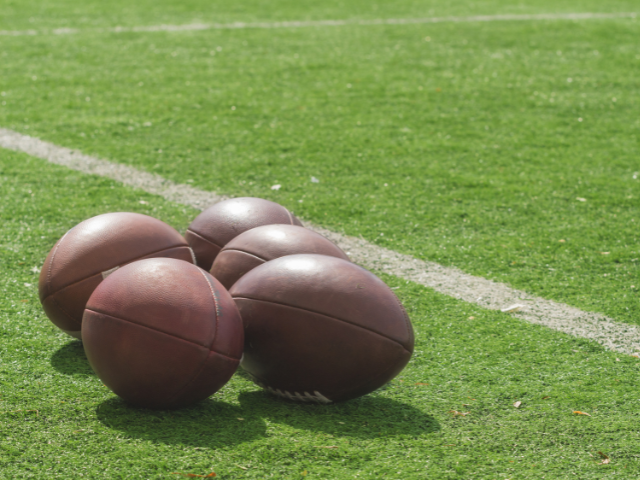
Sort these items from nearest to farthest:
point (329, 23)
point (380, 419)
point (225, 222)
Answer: point (380, 419) → point (225, 222) → point (329, 23)

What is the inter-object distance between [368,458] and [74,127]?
7.57m

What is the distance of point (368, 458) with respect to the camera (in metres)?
3.93

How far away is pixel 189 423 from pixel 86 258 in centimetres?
138

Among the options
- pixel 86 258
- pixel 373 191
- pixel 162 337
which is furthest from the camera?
pixel 373 191

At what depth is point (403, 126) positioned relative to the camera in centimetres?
1048

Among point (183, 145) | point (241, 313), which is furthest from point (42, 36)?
point (241, 313)

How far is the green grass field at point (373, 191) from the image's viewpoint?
13.3ft

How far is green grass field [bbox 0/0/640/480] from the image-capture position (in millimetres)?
4051

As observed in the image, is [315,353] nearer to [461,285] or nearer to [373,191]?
[461,285]

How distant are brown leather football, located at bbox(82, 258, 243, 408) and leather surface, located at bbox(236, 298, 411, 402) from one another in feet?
0.51

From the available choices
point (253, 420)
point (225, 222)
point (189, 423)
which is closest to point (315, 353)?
point (253, 420)

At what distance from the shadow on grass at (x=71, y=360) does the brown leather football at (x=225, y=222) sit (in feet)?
3.36

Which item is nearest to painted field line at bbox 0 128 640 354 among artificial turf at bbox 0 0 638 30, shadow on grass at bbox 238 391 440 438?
shadow on grass at bbox 238 391 440 438

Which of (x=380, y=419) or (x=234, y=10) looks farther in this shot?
(x=234, y=10)
